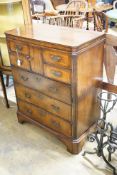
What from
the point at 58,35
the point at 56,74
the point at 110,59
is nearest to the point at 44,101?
the point at 56,74

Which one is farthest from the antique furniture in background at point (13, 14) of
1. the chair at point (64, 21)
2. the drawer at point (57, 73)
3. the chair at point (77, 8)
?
the chair at point (77, 8)

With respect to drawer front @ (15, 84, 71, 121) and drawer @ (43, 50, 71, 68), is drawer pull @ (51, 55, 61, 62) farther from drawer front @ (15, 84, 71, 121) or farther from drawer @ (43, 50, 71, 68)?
drawer front @ (15, 84, 71, 121)

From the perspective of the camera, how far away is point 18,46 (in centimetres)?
176

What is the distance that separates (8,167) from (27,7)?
1553 millimetres

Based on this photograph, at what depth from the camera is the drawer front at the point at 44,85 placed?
1.62 metres

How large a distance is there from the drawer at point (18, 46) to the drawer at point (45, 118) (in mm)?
557

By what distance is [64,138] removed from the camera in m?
1.84

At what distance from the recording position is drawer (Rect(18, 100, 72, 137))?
1.80 metres

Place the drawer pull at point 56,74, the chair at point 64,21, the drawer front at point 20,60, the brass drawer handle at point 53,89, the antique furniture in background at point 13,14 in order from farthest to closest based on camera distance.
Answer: the chair at point 64,21 → the antique furniture in background at point 13,14 → the drawer front at point 20,60 → the brass drawer handle at point 53,89 → the drawer pull at point 56,74

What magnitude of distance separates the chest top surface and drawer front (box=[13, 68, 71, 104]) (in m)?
0.32

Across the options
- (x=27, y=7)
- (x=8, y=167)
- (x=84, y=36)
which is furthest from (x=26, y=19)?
(x=8, y=167)

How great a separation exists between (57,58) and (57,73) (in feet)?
0.41

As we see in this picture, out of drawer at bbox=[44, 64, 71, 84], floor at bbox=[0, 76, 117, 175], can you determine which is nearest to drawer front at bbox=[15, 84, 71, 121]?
drawer at bbox=[44, 64, 71, 84]

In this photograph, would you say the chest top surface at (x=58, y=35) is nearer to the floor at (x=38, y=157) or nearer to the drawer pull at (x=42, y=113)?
the drawer pull at (x=42, y=113)
